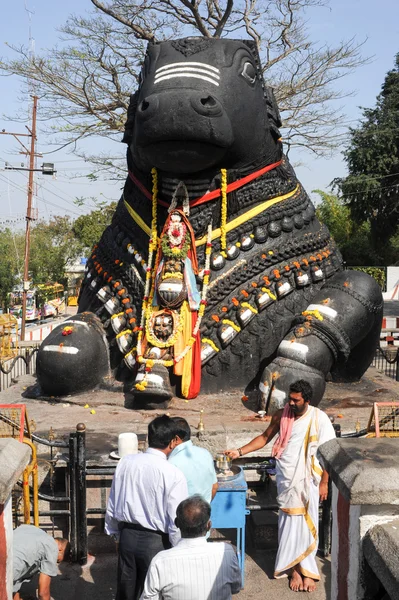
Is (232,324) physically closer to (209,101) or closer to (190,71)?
(209,101)

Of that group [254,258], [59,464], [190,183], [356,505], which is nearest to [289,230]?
[254,258]

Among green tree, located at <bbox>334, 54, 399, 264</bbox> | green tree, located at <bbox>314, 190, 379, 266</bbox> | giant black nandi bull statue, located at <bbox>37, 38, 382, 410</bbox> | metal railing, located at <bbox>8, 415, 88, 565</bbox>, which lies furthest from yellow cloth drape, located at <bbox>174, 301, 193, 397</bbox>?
green tree, located at <bbox>314, 190, 379, 266</bbox>

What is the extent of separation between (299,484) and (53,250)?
99.7 feet

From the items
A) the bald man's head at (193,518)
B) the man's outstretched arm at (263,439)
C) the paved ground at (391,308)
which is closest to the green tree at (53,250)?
the paved ground at (391,308)

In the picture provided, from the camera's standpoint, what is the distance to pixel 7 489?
2.44 m

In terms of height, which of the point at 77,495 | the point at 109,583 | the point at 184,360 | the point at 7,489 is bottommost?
the point at 109,583

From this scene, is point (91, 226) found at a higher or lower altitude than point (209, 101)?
higher

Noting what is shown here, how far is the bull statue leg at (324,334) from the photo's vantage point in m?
5.48

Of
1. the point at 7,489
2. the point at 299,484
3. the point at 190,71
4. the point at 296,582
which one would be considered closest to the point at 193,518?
the point at 7,489

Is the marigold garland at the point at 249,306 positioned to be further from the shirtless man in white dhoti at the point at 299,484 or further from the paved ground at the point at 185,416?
the shirtless man in white dhoti at the point at 299,484

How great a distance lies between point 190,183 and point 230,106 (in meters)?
0.72

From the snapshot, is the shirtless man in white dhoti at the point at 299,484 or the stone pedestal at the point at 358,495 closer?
the stone pedestal at the point at 358,495

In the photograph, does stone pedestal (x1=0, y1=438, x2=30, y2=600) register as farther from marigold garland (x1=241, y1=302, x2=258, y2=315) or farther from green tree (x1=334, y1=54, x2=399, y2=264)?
green tree (x1=334, y1=54, x2=399, y2=264)

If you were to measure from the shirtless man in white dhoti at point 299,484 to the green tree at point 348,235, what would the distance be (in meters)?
27.0
